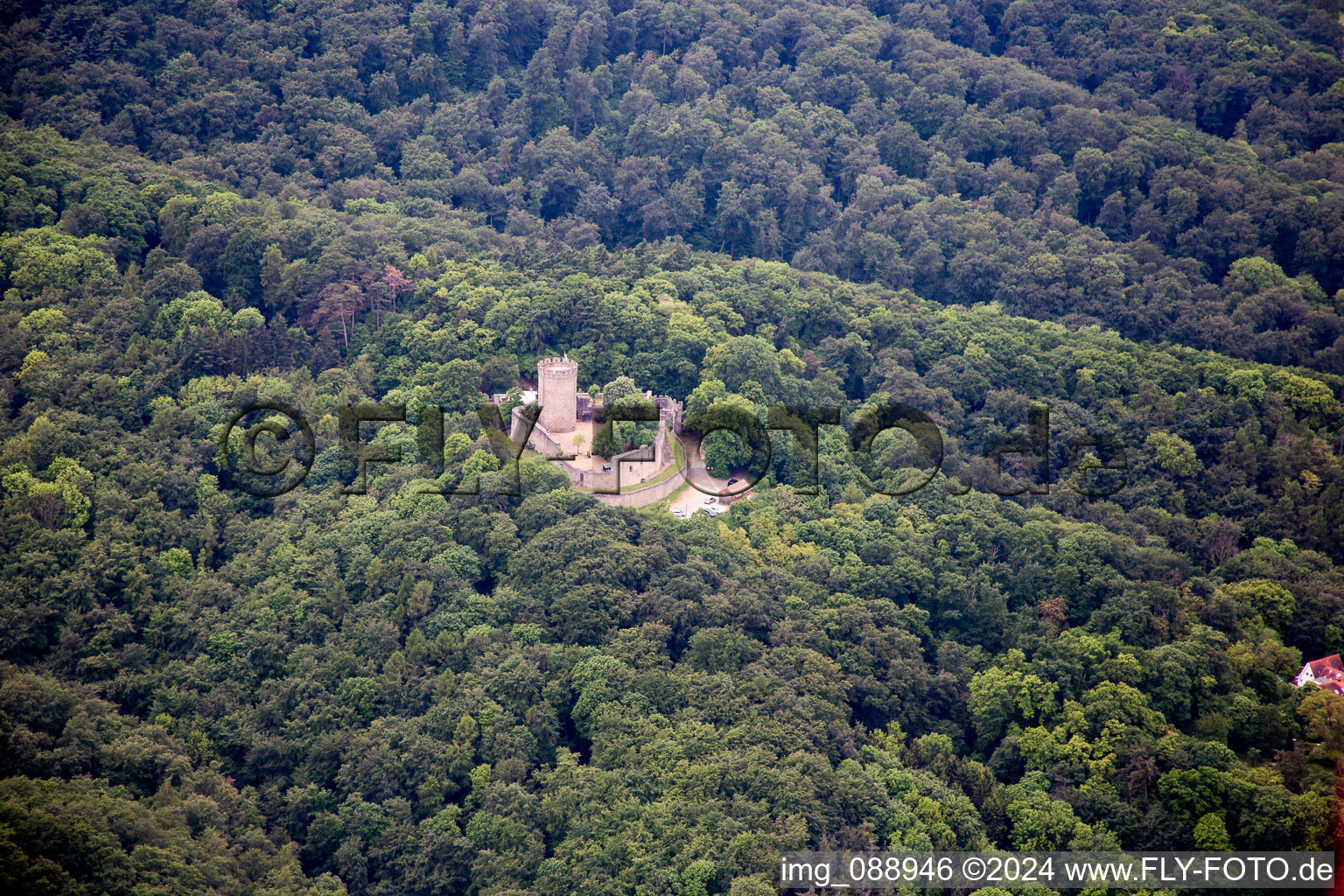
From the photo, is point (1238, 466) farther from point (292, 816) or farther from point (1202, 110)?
point (292, 816)

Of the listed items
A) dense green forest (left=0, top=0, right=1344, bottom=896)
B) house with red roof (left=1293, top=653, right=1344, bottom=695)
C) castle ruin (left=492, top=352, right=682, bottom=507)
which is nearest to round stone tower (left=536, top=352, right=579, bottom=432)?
castle ruin (left=492, top=352, right=682, bottom=507)

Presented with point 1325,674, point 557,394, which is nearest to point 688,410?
point 557,394

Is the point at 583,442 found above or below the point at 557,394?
below

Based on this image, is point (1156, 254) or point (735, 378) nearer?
point (735, 378)

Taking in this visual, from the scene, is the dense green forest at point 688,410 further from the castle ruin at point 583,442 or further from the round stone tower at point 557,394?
the round stone tower at point 557,394

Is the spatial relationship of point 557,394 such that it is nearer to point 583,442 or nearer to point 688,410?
point 583,442

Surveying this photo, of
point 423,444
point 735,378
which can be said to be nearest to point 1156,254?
point 735,378
